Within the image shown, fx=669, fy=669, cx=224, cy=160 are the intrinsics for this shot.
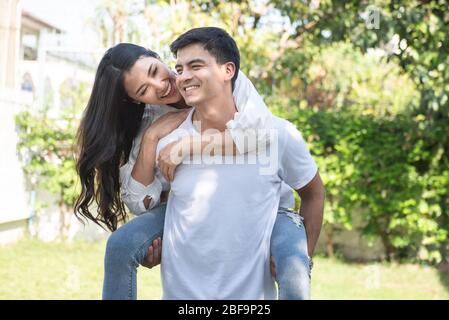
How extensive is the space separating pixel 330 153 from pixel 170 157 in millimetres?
4550

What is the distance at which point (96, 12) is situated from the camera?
363 inches

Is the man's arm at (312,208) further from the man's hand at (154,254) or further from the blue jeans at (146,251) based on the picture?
the man's hand at (154,254)

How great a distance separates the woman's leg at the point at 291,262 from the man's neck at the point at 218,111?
0.39 m

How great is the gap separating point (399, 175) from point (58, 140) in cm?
343

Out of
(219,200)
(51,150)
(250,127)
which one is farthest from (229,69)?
(51,150)

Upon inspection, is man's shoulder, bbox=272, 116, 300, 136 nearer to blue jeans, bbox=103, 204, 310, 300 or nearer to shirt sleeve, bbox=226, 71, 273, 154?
shirt sleeve, bbox=226, 71, 273, 154

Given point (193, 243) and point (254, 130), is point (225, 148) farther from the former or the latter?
point (193, 243)

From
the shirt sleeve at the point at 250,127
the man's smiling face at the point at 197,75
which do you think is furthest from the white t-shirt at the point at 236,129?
the man's smiling face at the point at 197,75

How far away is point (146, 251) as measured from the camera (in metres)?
2.15

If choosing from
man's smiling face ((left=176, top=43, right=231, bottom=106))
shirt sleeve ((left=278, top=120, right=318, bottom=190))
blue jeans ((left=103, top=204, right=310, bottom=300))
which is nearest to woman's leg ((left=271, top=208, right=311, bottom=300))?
blue jeans ((left=103, top=204, right=310, bottom=300))

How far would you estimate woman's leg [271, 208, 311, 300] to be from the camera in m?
1.94

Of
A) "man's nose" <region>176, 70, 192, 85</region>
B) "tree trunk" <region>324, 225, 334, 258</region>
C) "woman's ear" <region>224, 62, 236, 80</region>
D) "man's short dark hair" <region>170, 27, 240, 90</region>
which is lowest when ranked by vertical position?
"tree trunk" <region>324, 225, 334, 258</region>
